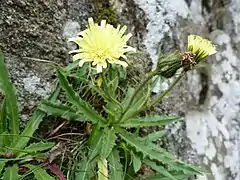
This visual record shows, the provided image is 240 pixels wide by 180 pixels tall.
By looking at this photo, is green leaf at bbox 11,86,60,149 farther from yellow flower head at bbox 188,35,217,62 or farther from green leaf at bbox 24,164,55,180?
yellow flower head at bbox 188,35,217,62

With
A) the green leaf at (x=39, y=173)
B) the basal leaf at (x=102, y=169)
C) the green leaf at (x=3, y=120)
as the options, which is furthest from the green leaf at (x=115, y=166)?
the green leaf at (x=3, y=120)

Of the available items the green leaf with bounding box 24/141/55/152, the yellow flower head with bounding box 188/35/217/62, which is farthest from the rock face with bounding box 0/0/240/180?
the yellow flower head with bounding box 188/35/217/62

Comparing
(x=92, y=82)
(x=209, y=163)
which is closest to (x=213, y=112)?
(x=209, y=163)

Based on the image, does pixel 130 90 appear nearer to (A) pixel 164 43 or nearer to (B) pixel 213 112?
(A) pixel 164 43

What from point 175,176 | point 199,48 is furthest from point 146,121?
point 199,48

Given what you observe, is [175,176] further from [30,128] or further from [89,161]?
[30,128]

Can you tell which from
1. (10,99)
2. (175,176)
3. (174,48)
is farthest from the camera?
(174,48)
